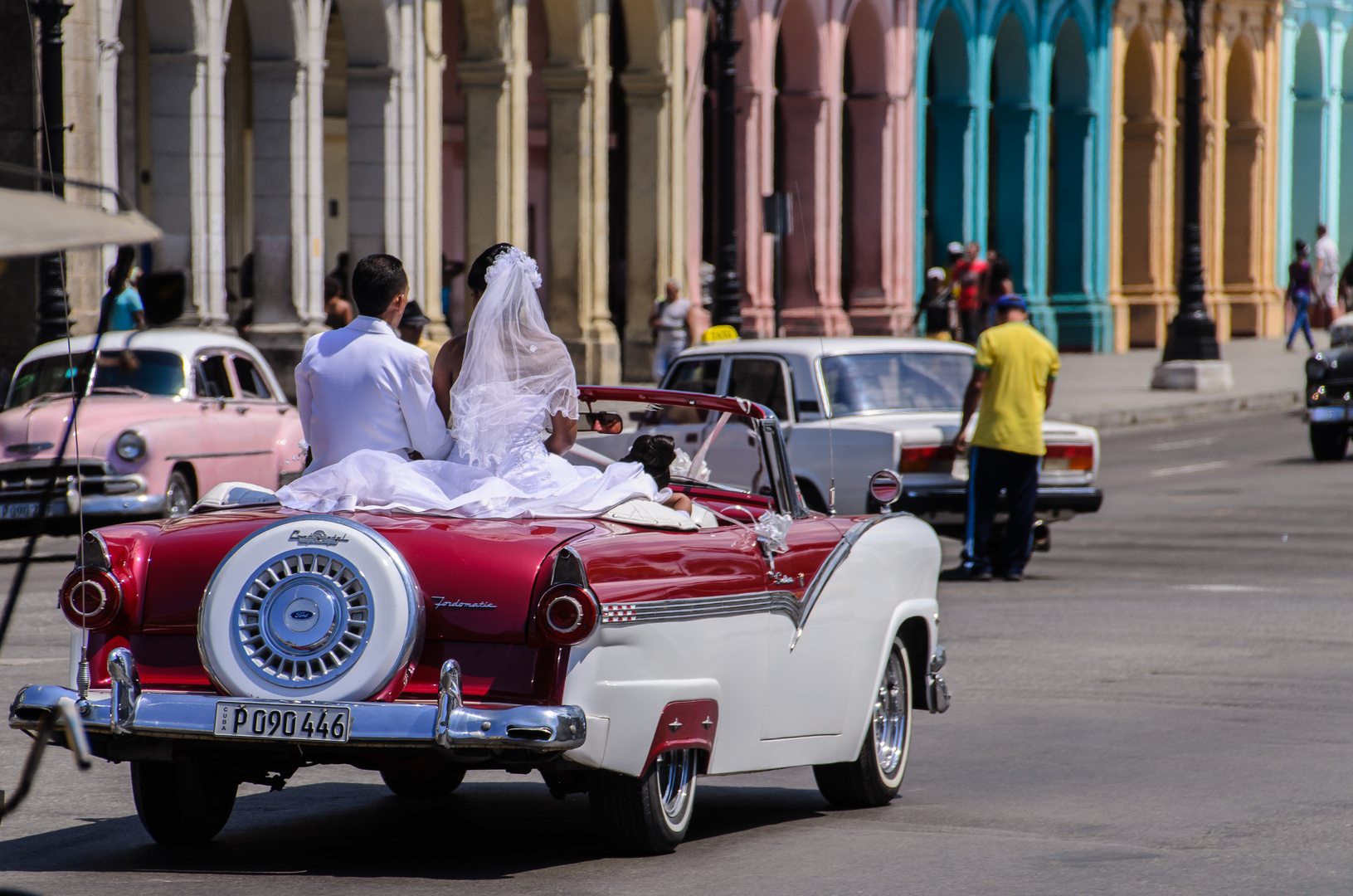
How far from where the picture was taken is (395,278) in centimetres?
751

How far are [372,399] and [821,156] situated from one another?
29.9 m

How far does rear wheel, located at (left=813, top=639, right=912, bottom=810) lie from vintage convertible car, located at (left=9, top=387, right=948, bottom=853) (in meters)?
Answer: 0.49

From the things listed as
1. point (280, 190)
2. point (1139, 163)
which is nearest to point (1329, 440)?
point (280, 190)

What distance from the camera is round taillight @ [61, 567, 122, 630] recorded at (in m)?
6.30

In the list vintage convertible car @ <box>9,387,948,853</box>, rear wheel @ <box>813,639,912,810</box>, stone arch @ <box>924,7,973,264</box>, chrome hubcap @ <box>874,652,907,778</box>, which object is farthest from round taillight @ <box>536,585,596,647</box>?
stone arch @ <box>924,7,973,264</box>

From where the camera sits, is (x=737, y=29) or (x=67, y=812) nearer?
(x=67, y=812)

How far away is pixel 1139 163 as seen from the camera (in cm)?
4678

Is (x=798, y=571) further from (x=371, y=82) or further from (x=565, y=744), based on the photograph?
(x=371, y=82)

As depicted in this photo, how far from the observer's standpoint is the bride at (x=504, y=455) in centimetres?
671

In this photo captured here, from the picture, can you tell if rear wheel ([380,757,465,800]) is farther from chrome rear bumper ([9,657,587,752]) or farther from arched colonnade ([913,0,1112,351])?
arched colonnade ([913,0,1112,351])

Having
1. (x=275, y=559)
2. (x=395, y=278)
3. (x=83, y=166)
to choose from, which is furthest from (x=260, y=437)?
(x=275, y=559)

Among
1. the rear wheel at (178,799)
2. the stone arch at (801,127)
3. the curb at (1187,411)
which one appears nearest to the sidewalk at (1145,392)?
the curb at (1187,411)

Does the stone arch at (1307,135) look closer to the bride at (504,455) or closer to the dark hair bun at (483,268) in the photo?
the dark hair bun at (483,268)

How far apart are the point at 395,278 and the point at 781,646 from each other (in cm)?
176
